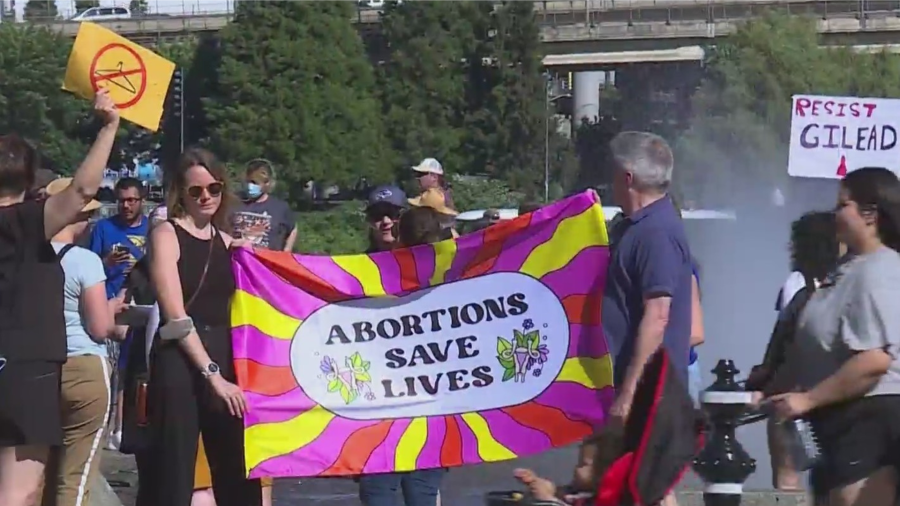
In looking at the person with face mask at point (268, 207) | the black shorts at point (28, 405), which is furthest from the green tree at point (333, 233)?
the black shorts at point (28, 405)

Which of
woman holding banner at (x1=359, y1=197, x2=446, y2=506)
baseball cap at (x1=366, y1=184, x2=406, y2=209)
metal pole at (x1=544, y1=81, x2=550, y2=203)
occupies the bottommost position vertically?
metal pole at (x1=544, y1=81, x2=550, y2=203)

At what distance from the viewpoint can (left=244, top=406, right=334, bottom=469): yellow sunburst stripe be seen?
700 centimetres

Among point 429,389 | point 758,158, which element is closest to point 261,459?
point 429,389

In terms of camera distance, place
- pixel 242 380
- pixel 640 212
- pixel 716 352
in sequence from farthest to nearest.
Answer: pixel 716 352 < pixel 242 380 < pixel 640 212

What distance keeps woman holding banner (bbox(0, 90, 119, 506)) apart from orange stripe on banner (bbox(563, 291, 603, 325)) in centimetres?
215

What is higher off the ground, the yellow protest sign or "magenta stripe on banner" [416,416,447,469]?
the yellow protest sign

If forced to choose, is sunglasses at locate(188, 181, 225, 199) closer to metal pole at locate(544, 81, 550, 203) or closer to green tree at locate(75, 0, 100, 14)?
metal pole at locate(544, 81, 550, 203)

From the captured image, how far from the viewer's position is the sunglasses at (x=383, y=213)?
815 cm

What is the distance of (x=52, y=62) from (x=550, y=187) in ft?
87.0

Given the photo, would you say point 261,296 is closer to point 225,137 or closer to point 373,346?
point 373,346

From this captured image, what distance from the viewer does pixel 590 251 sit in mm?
7191

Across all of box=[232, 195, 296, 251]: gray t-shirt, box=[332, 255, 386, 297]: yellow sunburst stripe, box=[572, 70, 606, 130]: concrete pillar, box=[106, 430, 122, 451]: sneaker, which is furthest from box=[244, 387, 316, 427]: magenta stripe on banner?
box=[572, 70, 606, 130]: concrete pillar

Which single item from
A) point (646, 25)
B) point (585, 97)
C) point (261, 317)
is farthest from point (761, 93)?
point (261, 317)

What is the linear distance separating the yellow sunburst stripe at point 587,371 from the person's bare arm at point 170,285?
1.58 meters
